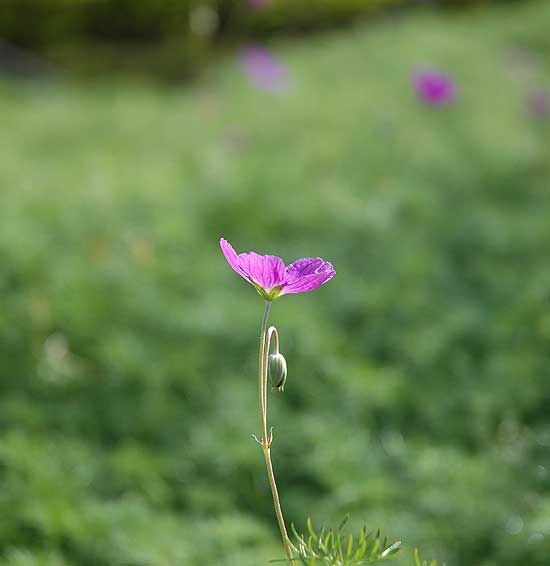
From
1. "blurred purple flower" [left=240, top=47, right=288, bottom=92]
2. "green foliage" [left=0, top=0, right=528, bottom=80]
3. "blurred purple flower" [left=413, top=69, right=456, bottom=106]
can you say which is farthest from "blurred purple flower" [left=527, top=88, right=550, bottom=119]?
"green foliage" [left=0, top=0, right=528, bottom=80]

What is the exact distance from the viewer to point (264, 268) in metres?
1.07

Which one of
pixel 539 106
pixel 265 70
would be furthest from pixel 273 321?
pixel 265 70

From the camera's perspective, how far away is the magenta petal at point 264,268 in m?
1.07

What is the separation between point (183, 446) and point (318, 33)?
6078mm

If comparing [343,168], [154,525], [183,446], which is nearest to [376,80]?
[343,168]

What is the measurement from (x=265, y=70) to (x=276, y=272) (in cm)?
475

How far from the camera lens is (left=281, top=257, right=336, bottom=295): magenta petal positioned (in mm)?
1065

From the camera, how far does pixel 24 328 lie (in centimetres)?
271

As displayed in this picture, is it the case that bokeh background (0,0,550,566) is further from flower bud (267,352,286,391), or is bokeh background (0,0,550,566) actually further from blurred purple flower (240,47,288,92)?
flower bud (267,352,286,391)

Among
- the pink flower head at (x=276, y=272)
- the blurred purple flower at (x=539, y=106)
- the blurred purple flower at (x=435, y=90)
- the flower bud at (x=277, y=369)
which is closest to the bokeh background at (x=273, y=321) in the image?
the blurred purple flower at (x=539, y=106)

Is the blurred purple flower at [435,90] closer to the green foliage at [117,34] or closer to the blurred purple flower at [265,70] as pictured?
the blurred purple flower at [265,70]

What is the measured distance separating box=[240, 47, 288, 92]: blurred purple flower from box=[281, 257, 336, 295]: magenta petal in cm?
445

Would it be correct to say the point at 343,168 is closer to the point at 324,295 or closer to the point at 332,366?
the point at 324,295

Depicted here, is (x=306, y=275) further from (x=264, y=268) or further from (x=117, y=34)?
(x=117, y=34)
